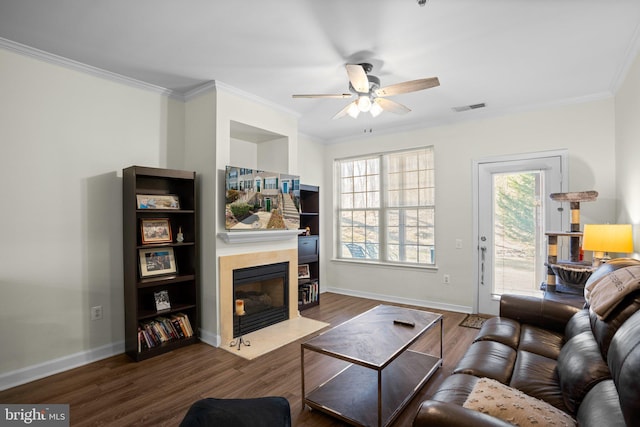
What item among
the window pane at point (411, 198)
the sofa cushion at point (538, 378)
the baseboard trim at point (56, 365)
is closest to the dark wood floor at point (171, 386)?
the baseboard trim at point (56, 365)

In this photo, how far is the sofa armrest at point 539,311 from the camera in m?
2.44

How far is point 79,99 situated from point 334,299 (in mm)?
4053

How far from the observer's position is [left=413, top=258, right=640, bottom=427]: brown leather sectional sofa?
118 centimetres

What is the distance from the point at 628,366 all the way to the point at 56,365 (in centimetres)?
371

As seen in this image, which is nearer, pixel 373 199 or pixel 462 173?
pixel 462 173

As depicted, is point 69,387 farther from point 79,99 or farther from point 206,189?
point 79,99

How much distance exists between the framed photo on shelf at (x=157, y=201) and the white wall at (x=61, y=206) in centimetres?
28

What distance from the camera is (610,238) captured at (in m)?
2.75

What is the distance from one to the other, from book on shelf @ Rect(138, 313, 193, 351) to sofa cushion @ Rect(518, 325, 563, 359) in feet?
9.69

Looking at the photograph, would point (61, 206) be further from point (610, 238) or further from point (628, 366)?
point (610, 238)

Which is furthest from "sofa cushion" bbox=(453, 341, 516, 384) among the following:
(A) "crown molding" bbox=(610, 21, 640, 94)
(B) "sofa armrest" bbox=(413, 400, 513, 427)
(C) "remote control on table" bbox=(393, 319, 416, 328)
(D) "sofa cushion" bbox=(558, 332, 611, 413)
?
(A) "crown molding" bbox=(610, 21, 640, 94)

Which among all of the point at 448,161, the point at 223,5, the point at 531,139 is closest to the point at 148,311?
the point at 223,5

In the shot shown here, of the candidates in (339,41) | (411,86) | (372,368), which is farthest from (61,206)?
(411,86)

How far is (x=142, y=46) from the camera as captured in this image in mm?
2656
